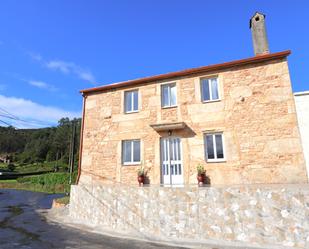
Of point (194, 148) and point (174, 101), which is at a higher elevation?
point (174, 101)

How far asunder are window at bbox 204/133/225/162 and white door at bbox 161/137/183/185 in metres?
1.45

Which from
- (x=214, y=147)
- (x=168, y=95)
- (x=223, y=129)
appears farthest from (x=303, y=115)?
(x=168, y=95)

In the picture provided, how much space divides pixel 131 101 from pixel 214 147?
571 cm

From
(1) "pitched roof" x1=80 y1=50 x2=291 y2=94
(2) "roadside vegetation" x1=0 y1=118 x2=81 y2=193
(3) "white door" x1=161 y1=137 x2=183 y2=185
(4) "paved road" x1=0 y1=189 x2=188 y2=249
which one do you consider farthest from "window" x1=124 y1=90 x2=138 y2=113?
(2) "roadside vegetation" x1=0 y1=118 x2=81 y2=193

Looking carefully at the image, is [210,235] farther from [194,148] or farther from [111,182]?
[111,182]

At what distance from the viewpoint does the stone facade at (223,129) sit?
33.5ft

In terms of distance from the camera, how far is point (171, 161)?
1186 cm

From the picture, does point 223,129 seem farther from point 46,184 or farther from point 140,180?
point 46,184

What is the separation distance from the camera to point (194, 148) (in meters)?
11.4

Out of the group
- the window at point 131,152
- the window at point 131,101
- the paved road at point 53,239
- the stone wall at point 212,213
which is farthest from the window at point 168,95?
the paved road at point 53,239

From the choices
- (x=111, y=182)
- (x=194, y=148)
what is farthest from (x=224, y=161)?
(x=111, y=182)

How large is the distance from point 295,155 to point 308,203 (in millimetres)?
3175

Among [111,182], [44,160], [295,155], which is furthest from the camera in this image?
[44,160]

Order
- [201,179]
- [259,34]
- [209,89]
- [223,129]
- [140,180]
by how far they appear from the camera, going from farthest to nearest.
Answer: [259,34] < [209,89] < [140,180] < [223,129] < [201,179]
